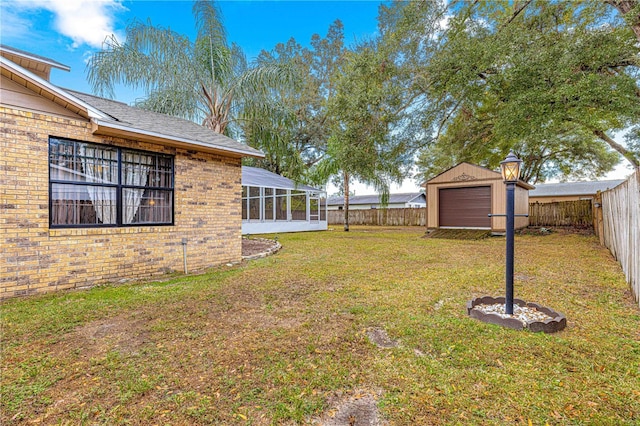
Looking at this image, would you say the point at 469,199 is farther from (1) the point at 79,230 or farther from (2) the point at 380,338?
(1) the point at 79,230

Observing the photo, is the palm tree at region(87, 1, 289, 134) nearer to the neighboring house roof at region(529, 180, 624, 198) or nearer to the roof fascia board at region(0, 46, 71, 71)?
the roof fascia board at region(0, 46, 71, 71)

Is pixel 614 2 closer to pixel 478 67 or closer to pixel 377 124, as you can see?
pixel 478 67

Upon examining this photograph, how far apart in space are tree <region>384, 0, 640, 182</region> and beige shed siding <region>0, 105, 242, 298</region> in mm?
8194

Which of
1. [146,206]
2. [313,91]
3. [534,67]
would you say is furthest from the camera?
[313,91]

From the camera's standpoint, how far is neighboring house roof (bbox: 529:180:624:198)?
24.8m

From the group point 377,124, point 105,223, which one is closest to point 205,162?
point 105,223

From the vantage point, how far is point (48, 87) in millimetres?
4461

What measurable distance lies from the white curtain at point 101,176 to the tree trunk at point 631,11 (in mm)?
12094

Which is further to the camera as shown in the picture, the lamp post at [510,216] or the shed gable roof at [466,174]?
the shed gable roof at [466,174]

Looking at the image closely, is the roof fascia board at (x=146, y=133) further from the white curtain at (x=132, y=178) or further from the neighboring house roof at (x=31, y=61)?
the neighboring house roof at (x=31, y=61)

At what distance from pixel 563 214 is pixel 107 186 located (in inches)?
744

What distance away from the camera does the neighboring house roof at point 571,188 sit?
24.8m

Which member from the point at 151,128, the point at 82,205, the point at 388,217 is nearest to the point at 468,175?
the point at 388,217

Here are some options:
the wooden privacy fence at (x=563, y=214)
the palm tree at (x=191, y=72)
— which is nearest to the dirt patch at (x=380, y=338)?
the palm tree at (x=191, y=72)
